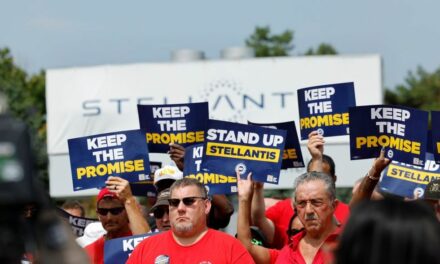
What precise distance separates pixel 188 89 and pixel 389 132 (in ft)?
58.3

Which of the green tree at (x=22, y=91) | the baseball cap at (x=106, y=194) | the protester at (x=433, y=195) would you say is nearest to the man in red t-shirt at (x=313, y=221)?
the protester at (x=433, y=195)

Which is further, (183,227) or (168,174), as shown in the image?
(168,174)

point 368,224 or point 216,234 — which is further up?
point 368,224

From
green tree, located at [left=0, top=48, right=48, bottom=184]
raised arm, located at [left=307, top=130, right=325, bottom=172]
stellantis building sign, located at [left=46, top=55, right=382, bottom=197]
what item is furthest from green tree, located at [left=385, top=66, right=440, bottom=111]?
raised arm, located at [left=307, top=130, right=325, bottom=172]

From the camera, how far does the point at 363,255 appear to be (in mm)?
2904

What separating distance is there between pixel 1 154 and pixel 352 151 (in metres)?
6.17

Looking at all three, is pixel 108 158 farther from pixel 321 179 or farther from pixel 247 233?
pixel 321 179

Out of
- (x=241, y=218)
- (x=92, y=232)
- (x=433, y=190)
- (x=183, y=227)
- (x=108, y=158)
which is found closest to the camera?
(x=183, y=227)

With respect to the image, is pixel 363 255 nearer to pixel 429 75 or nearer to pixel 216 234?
pixel 216 234

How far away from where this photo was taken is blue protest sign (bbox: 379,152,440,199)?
358 inches

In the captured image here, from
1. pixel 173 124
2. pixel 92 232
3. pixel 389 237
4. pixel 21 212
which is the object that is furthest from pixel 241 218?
pixel 21 212

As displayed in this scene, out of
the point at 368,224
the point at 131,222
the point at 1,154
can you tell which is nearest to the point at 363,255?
the point at 368,224

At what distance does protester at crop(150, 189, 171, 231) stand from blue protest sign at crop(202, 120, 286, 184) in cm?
51

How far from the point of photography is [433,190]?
8.25m
